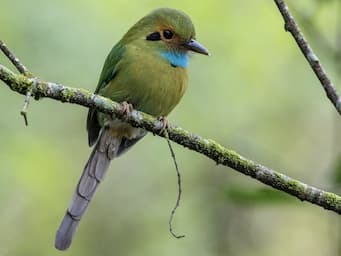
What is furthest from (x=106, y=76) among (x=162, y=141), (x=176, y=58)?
(x=162, y=141)

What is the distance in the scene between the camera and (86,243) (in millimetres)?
6781

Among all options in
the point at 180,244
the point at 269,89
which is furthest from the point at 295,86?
the point at 180,244

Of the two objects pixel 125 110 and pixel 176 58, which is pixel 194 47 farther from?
pixel 125 110

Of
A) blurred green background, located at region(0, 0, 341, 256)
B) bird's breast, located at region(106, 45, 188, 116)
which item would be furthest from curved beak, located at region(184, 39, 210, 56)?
blurred green background, located at region(0, 0, 341, 256)

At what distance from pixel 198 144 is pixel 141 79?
1.01 m

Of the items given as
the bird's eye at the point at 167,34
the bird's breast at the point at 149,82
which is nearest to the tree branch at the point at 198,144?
the bird's breast at the point at 149,82

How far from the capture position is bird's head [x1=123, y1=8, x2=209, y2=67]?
434 cm

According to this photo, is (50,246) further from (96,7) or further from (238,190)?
(238,190)

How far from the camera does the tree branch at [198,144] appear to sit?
3.08 m

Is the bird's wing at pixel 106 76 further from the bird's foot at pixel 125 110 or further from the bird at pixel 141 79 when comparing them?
the bird's foot at pixel 125 110

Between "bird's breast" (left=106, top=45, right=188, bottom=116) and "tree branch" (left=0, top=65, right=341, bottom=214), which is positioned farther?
"bird's breast" (left=106, top=45, right=188, bottom=116)

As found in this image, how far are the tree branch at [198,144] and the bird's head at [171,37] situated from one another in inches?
37.5

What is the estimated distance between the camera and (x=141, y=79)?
167 inches

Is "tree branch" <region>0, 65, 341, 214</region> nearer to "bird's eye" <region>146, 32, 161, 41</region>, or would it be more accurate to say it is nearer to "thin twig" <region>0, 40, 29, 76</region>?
"thin twig" <region>0, 40, 29, 76</region>
